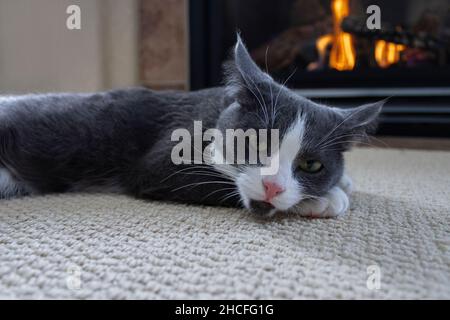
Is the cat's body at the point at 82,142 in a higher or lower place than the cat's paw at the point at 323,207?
higher

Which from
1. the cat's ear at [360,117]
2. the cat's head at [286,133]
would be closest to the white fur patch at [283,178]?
the cat's head at [286,133]

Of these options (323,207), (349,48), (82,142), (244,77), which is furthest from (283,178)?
(349,48)

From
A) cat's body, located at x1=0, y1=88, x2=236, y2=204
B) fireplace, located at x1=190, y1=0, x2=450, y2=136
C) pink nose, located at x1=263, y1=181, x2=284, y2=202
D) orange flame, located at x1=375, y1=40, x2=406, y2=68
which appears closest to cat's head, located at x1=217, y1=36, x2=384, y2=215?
pink nose, located at x1=263, y1=181, x2=284, y2=202

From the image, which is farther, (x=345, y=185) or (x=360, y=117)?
(x=345, y=185)

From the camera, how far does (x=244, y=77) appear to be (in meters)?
0.85

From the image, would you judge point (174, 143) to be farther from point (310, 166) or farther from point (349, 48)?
point (349, 48)

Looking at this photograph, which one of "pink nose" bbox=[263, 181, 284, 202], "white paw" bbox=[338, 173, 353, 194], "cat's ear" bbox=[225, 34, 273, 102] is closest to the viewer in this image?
"pink nose" bbox=[263, 181, 284, 202]

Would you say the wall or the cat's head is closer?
the cat's head

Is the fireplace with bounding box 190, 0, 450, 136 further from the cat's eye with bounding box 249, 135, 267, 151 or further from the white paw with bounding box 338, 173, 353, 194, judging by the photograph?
the cat's eye with bounding box 249, 135, 267, 151

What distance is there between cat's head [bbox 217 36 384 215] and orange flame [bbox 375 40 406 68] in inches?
58.8

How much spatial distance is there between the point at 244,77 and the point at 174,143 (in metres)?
0.23

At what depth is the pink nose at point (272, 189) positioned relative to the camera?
75cm

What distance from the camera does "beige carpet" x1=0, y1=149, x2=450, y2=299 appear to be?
521 millimetres

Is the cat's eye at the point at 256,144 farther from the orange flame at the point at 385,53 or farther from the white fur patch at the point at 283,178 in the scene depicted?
the orange flame at the point at 385,53
